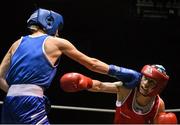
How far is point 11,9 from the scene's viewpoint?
5836 millimetres

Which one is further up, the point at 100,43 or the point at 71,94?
the point at 100,43

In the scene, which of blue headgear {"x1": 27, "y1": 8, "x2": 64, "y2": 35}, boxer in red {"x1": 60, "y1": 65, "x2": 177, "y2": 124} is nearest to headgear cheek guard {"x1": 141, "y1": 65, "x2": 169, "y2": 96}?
boxer in red {"x1": 60, "y1": 65, "x2": 177, "y2": 124}

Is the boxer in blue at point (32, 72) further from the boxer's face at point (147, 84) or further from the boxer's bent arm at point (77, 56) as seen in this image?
the boxer's face at point (147, 84)

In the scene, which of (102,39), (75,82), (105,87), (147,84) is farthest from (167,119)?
(102,39)

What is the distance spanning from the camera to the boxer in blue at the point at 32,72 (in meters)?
2.80

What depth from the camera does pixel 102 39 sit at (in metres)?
6.15

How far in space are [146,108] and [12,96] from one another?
3.79 feet

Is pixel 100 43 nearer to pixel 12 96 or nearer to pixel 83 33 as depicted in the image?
pixel 83 33

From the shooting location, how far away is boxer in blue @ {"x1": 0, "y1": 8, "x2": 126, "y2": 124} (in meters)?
2.80

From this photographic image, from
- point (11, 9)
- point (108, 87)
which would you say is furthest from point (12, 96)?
point (11, 9)

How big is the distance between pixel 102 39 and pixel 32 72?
3354 mm

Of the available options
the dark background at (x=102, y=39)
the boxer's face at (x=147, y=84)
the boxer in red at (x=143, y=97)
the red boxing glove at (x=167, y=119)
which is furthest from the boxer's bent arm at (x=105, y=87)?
the dark background at (x=102, y=39)

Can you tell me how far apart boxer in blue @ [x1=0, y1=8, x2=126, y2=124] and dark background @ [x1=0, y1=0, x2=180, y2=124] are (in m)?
2.76

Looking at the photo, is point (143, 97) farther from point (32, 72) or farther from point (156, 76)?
point (32, 72)
